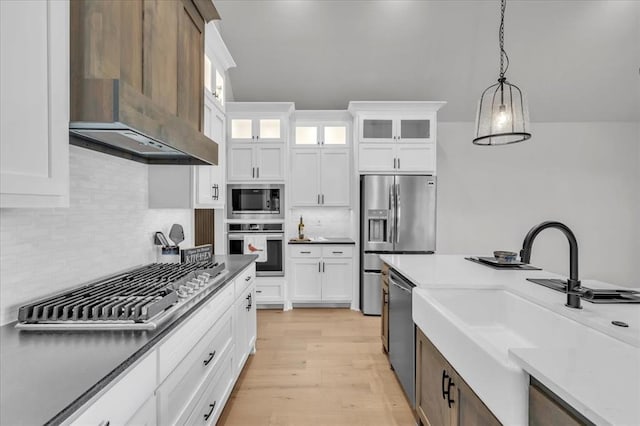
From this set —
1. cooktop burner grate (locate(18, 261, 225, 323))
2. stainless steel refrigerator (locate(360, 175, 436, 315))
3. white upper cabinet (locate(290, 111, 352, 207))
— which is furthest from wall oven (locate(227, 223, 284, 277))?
cooktop burner grate (locate(18, 261, 225, 323))

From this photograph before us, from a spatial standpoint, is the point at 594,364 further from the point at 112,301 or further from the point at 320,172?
the point at 320,172

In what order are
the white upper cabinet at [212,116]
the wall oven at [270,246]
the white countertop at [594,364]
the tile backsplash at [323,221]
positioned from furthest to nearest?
the tile backsplash at [323,221] → the wall oven at [270,246] → the white upper cabinet at [212,116] → the white countertop at [594,364]

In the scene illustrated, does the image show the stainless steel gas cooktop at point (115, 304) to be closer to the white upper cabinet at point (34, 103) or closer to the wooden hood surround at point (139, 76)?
the white upper cabinet at point (34, 103)

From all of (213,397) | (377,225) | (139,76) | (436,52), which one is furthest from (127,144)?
(436,52)

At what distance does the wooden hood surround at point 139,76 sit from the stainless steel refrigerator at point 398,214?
8.18 ft

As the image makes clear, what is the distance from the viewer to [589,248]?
5.16 meters

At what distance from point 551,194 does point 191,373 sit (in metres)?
5.73

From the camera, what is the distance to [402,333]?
7.59ft

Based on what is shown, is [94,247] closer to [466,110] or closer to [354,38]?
[354,38]

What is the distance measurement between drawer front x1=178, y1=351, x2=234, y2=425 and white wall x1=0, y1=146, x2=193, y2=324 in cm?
86

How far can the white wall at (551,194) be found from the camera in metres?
5.09

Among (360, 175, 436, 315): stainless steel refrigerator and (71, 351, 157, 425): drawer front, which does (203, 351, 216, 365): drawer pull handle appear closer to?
(71, 351, 157, 425): drawer front

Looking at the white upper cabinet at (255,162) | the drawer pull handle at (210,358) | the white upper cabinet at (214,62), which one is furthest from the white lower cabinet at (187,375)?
the white upper cabinet at (255,162)

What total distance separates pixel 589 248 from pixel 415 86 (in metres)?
3.85
